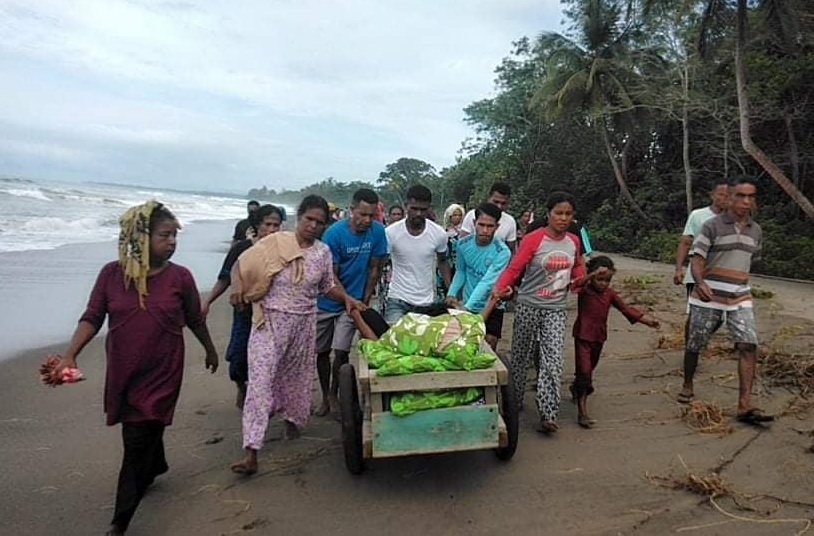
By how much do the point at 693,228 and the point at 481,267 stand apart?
7.12ft

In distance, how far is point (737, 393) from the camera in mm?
5043

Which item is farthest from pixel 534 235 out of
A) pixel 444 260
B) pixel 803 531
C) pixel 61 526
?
pixel 61 526

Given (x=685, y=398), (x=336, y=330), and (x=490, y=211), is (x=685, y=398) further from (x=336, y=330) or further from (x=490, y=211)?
(x=336, y=330)

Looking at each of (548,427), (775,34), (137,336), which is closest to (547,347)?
(548,427)

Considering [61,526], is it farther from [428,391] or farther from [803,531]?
[803,531]

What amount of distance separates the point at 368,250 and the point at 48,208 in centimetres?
2818

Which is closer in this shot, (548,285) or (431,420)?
(431,420)

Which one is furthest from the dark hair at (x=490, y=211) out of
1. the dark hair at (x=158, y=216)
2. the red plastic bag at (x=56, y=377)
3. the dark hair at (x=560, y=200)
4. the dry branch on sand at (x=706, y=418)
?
the red plastic bag at (x=56, y=377)

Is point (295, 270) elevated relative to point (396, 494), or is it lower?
elevated

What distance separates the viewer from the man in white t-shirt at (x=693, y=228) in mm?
5184

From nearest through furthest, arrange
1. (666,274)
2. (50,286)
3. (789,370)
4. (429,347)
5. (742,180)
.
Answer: (429,347)
(742,180)
(789,370)
(50,286)
(666,274)

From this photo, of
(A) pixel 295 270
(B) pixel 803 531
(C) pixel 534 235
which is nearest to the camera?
(B) pixel 803 531

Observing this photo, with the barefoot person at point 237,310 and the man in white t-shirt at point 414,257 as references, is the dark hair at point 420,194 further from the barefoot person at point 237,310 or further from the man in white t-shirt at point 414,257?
the barefoot person at point 237,310

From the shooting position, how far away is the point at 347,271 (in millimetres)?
4723
